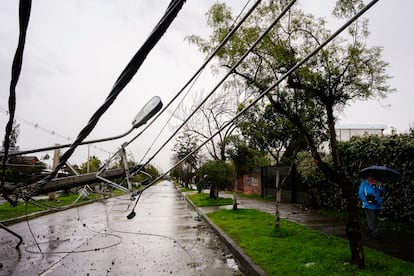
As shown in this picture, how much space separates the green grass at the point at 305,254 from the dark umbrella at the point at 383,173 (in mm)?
1794

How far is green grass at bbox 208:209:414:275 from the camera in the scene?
4.64 metres

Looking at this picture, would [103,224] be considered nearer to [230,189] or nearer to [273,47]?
[273,47]

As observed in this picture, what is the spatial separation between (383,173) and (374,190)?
0.47 m

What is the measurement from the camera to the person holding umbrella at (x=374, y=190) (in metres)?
6.86

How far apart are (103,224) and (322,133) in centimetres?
921

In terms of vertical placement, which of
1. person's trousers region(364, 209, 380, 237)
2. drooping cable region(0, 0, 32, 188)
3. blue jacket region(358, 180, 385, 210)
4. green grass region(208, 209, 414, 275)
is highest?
drooping cable region(0, 0, 32, 188)

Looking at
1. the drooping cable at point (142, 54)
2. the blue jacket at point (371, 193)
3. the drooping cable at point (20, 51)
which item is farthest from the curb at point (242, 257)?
the drooping cable at point (20, 51)

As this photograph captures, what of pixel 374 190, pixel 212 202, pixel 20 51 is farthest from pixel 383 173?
pixel 212 202

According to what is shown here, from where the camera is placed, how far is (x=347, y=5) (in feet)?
17.5

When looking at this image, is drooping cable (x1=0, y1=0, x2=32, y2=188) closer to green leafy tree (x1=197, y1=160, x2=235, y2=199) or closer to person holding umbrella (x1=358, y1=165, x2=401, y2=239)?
person holding umbrella (x1=358, y1=165, x2=401, y2=239)

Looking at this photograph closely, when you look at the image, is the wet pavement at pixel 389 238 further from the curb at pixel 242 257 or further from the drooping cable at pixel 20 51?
the drooping cable at pixel 20 51

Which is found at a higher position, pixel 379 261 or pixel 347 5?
pixel 347 5

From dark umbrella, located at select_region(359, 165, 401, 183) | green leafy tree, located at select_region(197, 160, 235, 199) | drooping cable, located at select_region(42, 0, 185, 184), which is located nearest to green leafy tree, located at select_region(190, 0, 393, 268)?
dark umbrella, located at select_region(359, 165, 401, 183)

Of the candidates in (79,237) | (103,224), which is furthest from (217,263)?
(103,224)
